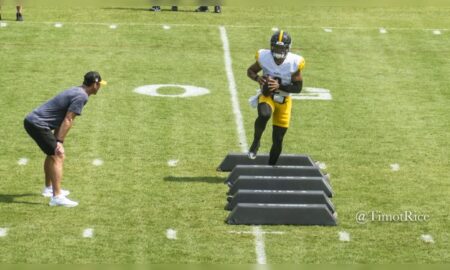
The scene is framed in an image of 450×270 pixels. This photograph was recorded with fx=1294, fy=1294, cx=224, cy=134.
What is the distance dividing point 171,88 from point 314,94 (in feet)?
9.58

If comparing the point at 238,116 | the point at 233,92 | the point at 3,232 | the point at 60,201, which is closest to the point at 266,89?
the point at 60,201

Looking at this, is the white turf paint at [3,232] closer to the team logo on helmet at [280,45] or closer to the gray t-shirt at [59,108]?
the gray t-shirt at [59,108]

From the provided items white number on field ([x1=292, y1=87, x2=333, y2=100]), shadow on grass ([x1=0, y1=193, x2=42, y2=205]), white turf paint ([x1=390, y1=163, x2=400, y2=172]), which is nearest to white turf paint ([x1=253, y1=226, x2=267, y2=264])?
shadow on grass ([x1=0, y1=193, x2=42, y2=205])

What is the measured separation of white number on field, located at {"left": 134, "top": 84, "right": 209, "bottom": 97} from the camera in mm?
25922

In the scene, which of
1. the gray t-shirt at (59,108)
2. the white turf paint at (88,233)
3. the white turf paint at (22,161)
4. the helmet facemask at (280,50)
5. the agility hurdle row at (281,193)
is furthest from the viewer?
the white turf paint at (22,161)

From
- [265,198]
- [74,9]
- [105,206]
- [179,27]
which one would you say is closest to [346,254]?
[265,198]

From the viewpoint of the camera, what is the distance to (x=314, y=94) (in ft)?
86.1

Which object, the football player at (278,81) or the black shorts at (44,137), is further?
the football player at (278,81)

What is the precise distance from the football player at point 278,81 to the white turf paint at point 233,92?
2.74 m

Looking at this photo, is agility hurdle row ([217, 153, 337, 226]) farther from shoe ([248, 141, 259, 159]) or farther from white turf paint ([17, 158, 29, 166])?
white turf paint ([17, 158, 29, 166])

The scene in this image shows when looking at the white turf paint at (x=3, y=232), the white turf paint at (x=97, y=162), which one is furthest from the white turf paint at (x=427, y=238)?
the white turf paint at (x=97, y=162)

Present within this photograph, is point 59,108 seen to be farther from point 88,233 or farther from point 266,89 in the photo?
point 266,89

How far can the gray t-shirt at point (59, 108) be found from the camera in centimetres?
1770

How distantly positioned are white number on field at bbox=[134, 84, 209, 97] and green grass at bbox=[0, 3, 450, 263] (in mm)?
227
